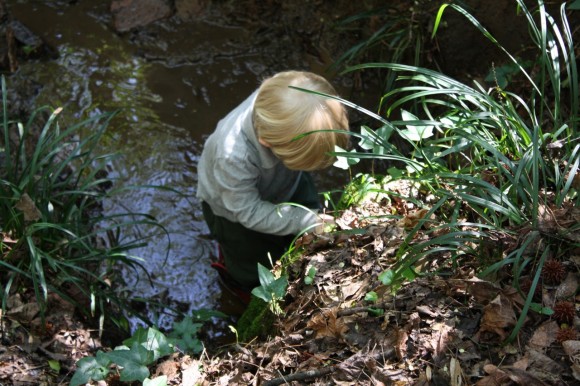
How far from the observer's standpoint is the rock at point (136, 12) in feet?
15.0

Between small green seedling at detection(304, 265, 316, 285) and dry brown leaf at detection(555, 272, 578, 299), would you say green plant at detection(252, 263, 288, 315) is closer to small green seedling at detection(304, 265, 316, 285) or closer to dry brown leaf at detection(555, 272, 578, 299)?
small green seedling at detection(304, 265, 316, 285)

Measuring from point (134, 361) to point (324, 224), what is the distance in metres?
0.93

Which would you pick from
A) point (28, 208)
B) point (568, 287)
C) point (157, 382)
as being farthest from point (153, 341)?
point (568, 287)

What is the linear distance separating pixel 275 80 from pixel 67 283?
1.33 m

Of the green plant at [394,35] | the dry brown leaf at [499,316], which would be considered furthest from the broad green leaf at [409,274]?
the green plant at [394,35]

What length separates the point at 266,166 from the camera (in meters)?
2.77

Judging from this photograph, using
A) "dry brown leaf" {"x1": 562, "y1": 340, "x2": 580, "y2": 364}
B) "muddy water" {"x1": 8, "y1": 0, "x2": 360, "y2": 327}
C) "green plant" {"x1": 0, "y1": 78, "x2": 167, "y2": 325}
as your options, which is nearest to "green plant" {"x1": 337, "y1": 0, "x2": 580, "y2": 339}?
"dry brown leaf" {"x1": 562, "y1": 340, "x2": 580, "y2": 364}

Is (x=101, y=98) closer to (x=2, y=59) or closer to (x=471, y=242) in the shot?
(x=2, y=59)

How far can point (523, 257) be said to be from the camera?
200cm

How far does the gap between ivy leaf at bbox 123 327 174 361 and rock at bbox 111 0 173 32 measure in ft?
9.72

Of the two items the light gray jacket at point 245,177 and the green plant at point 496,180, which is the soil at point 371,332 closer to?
the green plant at point 496,180

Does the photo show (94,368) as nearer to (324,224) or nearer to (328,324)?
(328,324)

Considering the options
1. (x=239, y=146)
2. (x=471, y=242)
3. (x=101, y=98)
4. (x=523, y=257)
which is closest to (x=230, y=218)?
(x=239, y=146)

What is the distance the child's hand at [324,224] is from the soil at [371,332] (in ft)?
0.15
